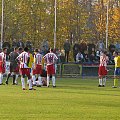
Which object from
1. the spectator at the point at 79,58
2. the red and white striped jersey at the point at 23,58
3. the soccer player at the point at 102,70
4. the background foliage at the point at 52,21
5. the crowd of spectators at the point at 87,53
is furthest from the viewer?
the background foliage at the point at 52,21

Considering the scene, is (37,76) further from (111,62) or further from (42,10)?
(42,10)

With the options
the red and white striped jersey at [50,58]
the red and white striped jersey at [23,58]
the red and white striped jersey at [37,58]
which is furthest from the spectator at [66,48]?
the red and white striped jersey at [23,58]

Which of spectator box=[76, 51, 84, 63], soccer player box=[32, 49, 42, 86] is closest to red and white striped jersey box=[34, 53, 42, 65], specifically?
soccer player box=[32, 49, 42, 86]

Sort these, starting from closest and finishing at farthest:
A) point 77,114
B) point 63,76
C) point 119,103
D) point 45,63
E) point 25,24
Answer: point 77,114
point 119,103
point 45,63
point 63,76
point 25,24

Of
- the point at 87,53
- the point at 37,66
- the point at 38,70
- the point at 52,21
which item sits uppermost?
the point at 52,21

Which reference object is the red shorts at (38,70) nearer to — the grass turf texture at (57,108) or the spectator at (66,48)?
the grass turf texture at (57,108)

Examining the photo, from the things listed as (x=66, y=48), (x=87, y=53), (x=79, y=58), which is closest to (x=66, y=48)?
(x=66, y=48)

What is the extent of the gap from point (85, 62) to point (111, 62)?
234 centimetres

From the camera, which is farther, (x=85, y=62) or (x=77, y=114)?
(x=85, y=62)

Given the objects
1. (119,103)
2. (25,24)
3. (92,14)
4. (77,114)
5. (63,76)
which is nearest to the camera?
(77,114)

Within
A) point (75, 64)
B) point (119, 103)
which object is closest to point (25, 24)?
point (75, 64)

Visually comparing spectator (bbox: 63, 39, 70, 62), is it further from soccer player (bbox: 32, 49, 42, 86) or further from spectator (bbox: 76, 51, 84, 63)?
soccer player (bbox: 32, 49, 42, 86)

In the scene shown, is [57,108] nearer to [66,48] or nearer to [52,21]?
[66,48]

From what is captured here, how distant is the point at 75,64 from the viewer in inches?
1822
